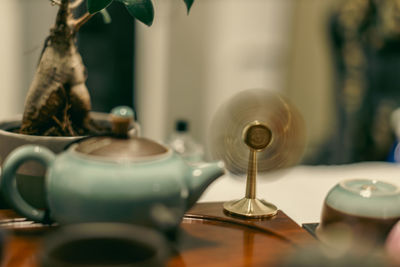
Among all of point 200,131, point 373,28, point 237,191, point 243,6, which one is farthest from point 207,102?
point 237,191

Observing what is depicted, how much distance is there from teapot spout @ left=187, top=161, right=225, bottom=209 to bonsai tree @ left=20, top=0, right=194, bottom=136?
9.9 inches

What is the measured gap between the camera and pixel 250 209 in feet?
2.69

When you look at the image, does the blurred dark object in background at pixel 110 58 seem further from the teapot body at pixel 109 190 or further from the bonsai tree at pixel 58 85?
the teapot body at pixel 109 190

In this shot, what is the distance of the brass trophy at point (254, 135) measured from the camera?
2.72 feet

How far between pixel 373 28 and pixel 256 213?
1.99 m

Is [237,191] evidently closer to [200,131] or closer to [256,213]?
[256,213]

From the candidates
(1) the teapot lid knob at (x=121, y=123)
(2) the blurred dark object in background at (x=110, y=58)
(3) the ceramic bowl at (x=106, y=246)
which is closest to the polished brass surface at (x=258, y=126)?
(1) the teapot lid knob at (x=121, y=123)

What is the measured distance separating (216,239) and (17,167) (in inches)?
10.8

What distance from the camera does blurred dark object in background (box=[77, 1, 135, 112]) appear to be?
2980 mm

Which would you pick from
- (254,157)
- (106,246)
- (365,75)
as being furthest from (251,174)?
(365,75)

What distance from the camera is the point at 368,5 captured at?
2537mm

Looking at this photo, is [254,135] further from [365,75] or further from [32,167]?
[365,75]

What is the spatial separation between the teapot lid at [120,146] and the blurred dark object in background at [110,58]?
7.73ft

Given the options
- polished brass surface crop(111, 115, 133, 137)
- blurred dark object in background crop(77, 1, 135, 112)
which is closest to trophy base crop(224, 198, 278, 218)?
polished brass surface crop(111, 115, 133, 137)
